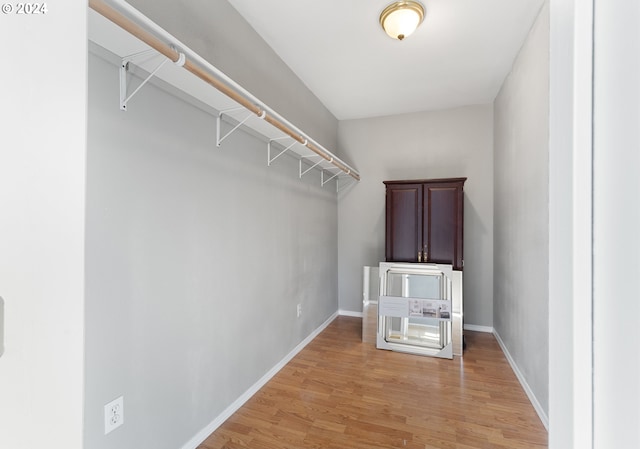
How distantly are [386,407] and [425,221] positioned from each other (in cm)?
191

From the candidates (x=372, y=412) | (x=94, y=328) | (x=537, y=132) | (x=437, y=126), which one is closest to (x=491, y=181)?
(x=437, y=126)

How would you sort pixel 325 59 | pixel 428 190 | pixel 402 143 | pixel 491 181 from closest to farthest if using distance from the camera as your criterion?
1. pixel 325 59
2. pixel 428 190
3. pixel 491 181
4. pixel 402 143

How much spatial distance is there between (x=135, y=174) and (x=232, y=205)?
706mm

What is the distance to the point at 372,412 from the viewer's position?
6.59ft

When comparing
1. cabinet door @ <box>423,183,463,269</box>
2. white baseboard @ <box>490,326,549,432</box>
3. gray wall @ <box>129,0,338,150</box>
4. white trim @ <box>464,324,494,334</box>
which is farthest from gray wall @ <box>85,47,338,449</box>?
white trim @ <box>464,324,494,334</box>

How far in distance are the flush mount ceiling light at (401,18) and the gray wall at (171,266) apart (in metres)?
1.29

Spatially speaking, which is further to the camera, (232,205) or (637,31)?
(232,205)

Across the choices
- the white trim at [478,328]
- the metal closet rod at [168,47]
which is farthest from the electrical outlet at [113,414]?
the white trim at [478,328]

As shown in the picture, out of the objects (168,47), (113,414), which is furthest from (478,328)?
(168,47)

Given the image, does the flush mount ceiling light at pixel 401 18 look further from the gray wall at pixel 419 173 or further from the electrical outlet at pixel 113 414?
the electrical outlet at pixel 113 414

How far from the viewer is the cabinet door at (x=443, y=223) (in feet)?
10.3

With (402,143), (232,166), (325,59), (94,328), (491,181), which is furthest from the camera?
(402,143)

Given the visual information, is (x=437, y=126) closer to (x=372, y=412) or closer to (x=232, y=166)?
(x=232, y=166)

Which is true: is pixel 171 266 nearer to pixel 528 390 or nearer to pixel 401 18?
pixel 401 18
